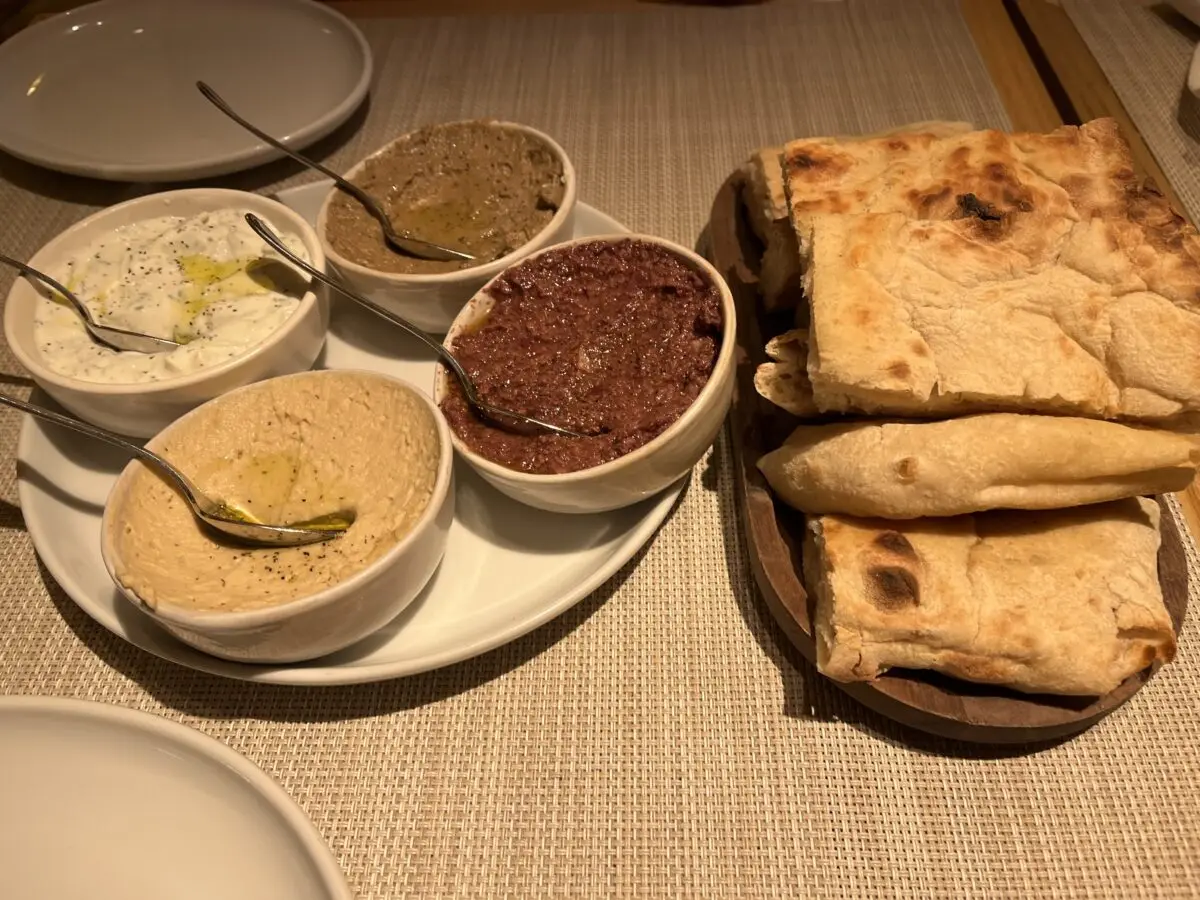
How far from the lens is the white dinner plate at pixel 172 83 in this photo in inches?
91.4

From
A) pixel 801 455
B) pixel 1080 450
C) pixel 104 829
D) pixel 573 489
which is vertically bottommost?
pixel 104 829

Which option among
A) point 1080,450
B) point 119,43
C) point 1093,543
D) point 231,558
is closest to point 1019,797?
point 1093,543

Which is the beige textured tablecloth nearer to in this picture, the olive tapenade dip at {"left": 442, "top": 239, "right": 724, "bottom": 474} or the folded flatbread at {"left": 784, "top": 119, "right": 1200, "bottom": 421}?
the olive tapenade dip at {"left": 442, "top": 239, "right": 724, "bottom": 474}

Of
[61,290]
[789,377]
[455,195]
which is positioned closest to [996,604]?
[789,377]

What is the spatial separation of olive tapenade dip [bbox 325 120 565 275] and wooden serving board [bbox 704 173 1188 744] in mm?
574

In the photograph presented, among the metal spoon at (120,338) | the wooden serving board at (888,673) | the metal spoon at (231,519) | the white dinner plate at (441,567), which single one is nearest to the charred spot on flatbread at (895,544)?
the wooden serving board at (888,673)

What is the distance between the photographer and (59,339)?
66.6 inches

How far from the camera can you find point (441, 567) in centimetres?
151

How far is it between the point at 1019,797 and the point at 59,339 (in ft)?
6.62

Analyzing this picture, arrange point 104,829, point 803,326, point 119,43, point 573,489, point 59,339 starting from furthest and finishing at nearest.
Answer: point 119,43
point 59,339
point 803,326
point 573,489
point 104,829

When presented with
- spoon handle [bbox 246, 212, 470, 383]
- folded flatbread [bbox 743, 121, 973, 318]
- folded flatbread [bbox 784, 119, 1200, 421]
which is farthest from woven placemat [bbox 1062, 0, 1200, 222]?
spoon handle [bbox 246, 212, 470, 383]

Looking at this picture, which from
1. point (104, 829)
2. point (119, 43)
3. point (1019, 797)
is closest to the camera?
point (104, 829)

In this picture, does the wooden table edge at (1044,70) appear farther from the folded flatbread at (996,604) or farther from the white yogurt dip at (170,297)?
the white yogurt dip at (170,297)

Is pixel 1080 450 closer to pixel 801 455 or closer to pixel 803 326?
pixel 801 455
